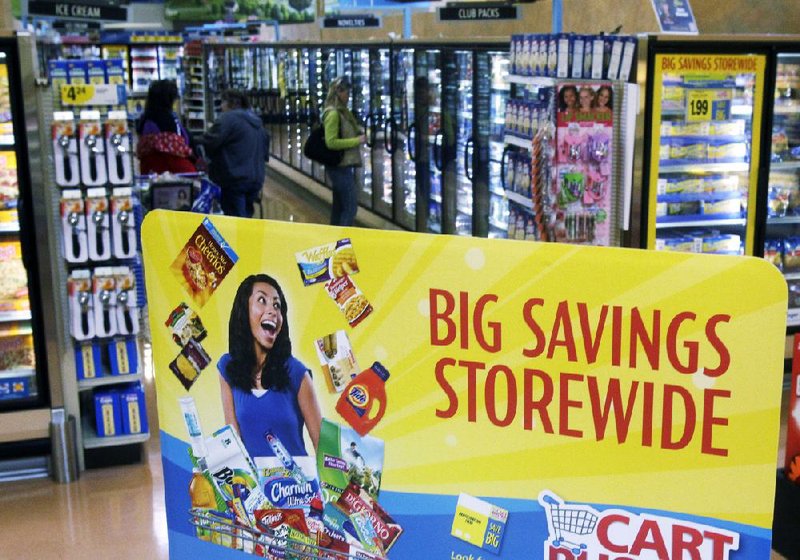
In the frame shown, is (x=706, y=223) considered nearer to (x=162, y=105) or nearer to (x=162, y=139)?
(x=162, y=139)

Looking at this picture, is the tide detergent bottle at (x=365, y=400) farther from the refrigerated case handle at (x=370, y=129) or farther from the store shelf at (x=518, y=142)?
the refrigerated case handle at (x=370, y=129)

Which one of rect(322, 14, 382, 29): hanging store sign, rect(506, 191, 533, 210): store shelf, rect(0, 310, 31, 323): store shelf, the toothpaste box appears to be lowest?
rect(0, 310, 31, 323): store shelf

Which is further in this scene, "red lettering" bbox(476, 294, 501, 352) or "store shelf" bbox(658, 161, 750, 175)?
"store shelf" bbox(658, 161, 750, 175)

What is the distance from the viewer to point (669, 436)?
1.28 metres

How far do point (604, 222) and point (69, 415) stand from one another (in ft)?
9.88

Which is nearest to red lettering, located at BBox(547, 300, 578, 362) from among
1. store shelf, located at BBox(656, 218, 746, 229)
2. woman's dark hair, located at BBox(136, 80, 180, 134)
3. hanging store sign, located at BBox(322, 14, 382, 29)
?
store shelf, located at BBox(656, 218, 746, 229)

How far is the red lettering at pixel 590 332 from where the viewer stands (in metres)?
1.30

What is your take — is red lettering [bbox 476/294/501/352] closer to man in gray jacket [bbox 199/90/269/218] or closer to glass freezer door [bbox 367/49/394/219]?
man in gray jacket [bbox 199/90/269/218]

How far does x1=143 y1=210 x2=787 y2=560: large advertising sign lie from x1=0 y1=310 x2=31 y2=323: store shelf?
3.61 meters

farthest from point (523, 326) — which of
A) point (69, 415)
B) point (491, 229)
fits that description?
point (491, 229)

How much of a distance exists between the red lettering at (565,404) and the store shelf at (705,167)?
5.15 m

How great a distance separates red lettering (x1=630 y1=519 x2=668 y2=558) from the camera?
1.31 m

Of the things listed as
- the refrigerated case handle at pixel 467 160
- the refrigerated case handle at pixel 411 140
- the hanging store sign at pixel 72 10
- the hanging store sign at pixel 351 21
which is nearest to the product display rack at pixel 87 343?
the hanging store sign at pixel 72 10

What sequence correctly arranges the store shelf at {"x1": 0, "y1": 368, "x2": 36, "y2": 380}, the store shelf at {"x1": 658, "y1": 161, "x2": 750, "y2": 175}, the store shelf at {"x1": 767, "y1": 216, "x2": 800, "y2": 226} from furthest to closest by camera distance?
1. the store shelf at {"x1": 767, "y1": 216, "x2": 800, "y2": 226}
2. the store shelf at {"x1": 658, "y1": 161, "x2": 750, "y2": 175}
3. the store shelf at {"x1": 0, "y1": 368, "x2": 36, "y2": 380}
